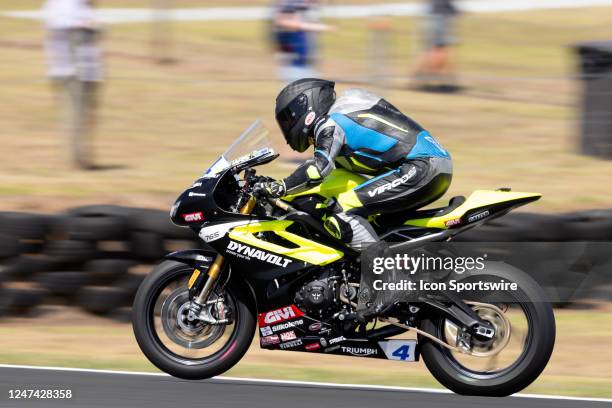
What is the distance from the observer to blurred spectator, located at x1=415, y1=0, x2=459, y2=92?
1412 cm

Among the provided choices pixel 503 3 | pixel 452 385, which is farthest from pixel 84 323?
pixel 503 3

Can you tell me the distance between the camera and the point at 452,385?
22.0 ft

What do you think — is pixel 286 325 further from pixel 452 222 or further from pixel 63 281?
pixel 63 281

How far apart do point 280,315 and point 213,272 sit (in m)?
0.46

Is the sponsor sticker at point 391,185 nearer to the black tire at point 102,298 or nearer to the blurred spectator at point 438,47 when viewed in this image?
the black tire at point 102,298

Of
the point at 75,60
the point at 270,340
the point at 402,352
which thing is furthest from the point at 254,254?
the point at 75,60

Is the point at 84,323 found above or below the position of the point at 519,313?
below

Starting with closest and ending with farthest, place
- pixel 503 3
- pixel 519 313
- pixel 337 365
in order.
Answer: pixel 519 313
pixel 337 365
pixel 503 3

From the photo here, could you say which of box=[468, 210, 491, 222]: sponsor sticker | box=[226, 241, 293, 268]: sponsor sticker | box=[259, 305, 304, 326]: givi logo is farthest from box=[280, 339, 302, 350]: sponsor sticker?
box=[468, 210, 491, 222]: sponsor sticker

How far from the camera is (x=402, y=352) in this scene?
6.74 m

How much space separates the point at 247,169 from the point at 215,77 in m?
8.81

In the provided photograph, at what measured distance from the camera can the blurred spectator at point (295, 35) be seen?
11.2m

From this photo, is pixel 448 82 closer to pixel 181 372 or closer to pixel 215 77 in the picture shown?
pixel 215 77

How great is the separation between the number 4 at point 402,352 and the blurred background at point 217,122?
589mm
